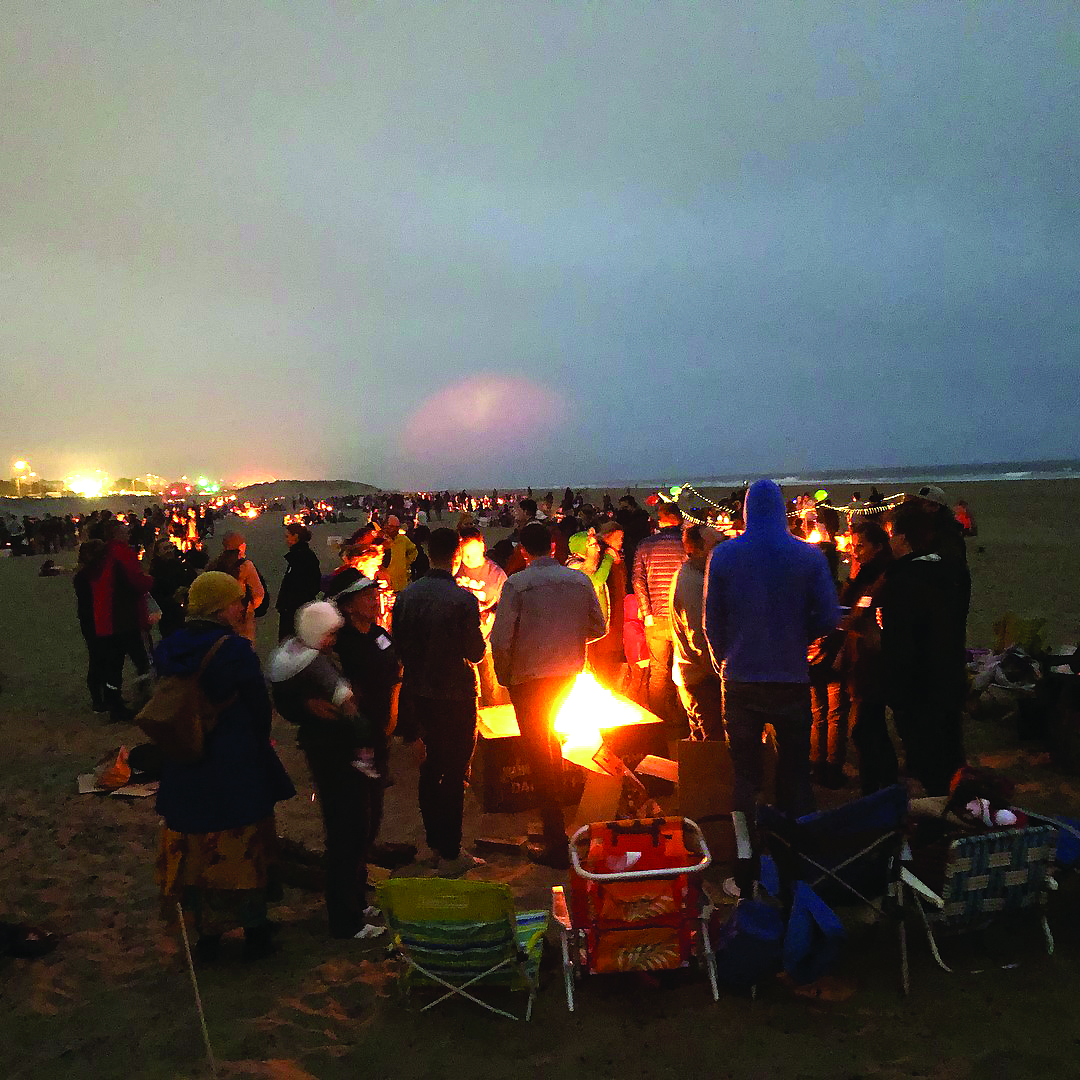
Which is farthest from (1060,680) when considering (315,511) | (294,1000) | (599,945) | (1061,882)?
(315,511)

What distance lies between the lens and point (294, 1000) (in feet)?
11.5

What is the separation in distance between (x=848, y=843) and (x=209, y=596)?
9.90 feet

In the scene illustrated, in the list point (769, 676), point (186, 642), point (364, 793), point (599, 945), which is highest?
point (186, 642)

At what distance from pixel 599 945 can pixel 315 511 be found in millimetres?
50032

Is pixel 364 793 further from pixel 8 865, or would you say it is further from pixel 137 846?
pixel 8 865

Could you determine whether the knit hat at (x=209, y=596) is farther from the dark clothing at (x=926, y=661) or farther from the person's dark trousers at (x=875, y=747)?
the person's dark trousers at (x=875, y=747)

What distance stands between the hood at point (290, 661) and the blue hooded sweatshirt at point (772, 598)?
2025 mm

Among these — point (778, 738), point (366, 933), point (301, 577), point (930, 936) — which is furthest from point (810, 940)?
point (301, 577)

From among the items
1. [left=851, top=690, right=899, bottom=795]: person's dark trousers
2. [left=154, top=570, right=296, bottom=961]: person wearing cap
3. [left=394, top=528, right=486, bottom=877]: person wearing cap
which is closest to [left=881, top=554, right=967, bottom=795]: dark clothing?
[left=851, top=690, right=899, bottom=795]: person's dark trousers

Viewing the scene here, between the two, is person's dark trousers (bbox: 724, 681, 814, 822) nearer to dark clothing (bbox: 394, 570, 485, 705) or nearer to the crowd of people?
the crowd of people

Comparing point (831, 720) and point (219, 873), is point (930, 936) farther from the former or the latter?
point (219, 873)

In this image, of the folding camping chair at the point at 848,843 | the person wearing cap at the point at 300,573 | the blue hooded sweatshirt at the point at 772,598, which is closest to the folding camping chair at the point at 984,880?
the folding camping chair at the point at 848,843

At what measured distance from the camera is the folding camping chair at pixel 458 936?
318 centimetres

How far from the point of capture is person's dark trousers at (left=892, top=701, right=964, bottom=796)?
4617 mm
